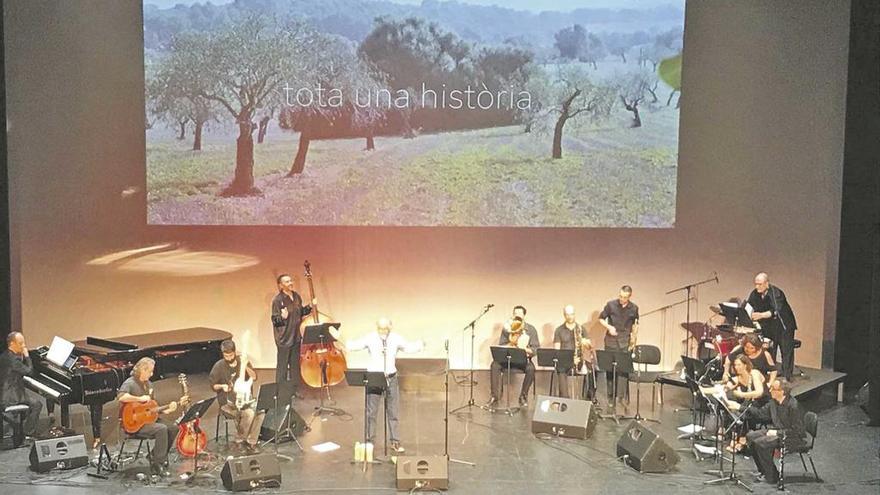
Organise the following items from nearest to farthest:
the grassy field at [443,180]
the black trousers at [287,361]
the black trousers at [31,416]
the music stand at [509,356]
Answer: the black trousers at [31,416]
the music stand at [509,356]
the black trousers at [287,361]
the grassy field at [443,180]

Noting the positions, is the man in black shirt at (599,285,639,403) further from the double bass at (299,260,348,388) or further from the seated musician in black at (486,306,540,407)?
the double bass at (299,260,348,388)

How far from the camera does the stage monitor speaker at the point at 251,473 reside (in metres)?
8.22

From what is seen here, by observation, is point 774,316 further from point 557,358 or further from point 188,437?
point 188,437

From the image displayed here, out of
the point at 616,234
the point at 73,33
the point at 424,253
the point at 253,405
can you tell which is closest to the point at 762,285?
the point at 616,234

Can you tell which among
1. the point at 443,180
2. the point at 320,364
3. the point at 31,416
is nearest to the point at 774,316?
the point at 443,180

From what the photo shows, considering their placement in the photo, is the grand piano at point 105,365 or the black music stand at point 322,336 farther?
the black music stand at point 322,336

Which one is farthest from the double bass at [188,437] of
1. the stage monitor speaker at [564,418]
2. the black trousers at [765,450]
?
the black trousers at [765,450]

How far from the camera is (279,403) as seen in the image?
909 centimetres

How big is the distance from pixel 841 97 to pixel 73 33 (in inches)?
428

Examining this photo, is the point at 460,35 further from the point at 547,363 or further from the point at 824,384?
the point at 824,384

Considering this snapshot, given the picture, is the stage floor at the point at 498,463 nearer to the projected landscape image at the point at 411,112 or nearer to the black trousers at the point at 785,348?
the black trousers at the point at 785,348

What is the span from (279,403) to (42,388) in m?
2.58

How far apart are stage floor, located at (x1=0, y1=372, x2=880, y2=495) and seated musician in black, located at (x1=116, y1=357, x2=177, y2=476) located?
0.74 feet

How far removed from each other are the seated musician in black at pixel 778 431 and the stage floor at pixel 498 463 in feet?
0.80
